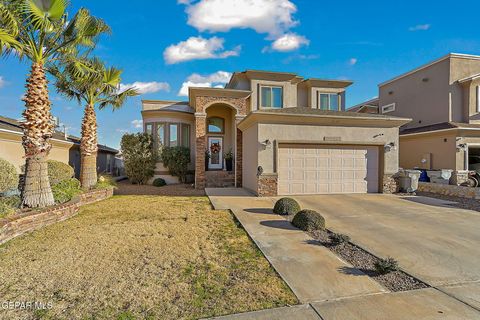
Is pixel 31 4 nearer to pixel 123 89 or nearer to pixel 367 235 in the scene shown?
pixel 123 89

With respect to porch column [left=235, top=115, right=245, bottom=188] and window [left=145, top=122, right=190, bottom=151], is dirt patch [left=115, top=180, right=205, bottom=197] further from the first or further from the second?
window [left=145, top=122, right=190, bottom=151]

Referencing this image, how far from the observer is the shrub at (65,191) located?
27.5 feet

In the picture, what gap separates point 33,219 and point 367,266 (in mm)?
7931

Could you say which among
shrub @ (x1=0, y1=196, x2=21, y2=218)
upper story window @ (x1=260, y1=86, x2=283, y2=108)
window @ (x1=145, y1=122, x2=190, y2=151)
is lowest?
shrub @ (x1=0, y1=196, x2=21, y2=218)

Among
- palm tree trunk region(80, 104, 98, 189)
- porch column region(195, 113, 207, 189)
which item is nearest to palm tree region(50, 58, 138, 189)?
palm tree trunk region(80, 104, 98, 189)

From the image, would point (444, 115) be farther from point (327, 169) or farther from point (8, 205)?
point (8, 205)

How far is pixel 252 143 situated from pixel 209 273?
342 inches

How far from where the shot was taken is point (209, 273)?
4.12 m

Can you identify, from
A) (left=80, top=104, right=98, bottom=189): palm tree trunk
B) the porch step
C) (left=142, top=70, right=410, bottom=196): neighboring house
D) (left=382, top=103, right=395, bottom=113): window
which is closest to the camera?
(left=142, top=70, right=410, bottom=196): neighboring house

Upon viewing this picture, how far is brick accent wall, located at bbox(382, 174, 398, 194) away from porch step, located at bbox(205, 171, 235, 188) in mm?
8002

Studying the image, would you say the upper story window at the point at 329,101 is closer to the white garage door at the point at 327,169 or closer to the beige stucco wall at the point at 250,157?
the white garage door at the point at 327,169

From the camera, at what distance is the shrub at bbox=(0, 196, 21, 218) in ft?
20.6

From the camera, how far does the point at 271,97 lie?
56.3ft

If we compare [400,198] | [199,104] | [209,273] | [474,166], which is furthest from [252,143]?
[474,166]
